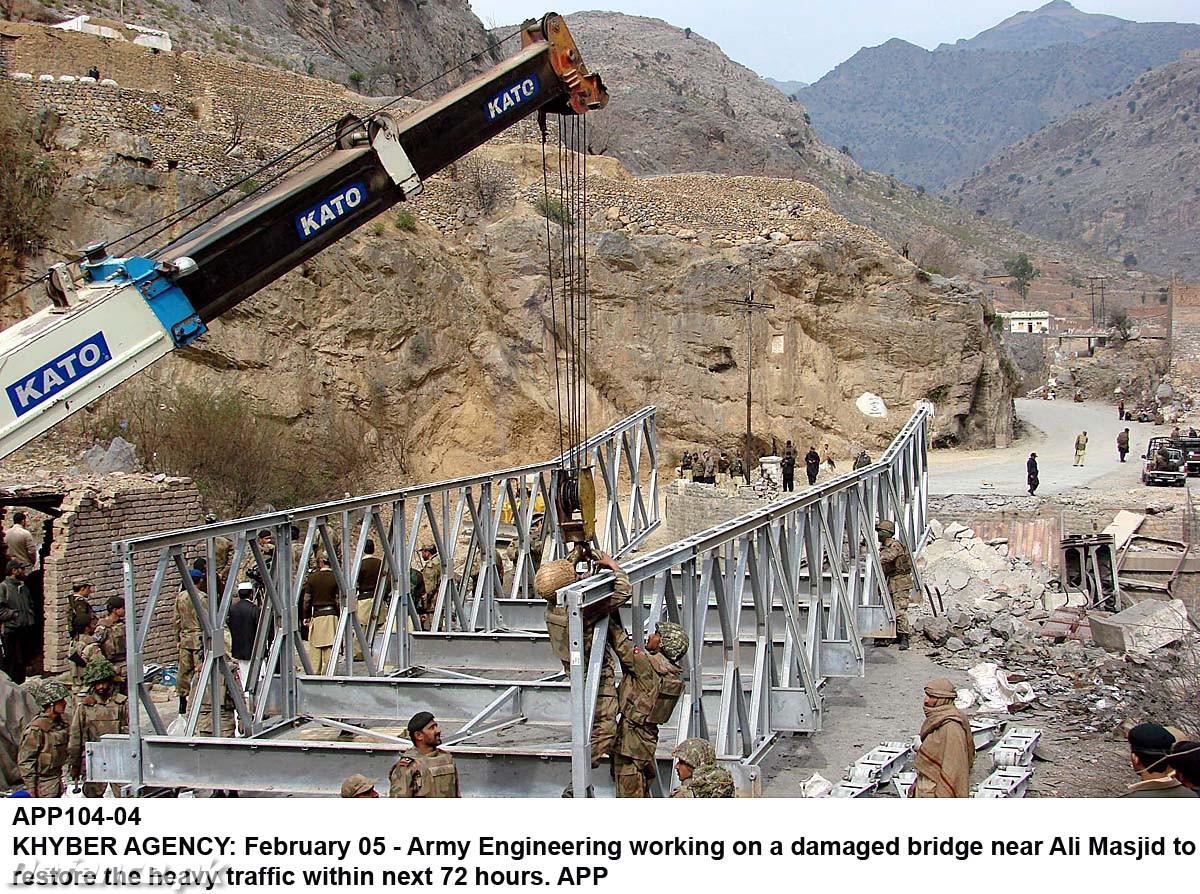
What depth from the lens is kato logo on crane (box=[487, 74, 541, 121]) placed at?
9.85 meters

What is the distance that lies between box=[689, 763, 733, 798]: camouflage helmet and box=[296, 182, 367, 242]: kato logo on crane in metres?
5.13

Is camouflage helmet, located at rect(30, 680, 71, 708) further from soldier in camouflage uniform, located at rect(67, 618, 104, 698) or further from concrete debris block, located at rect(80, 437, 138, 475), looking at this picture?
concrete debris block, located at rect(80, 437, 138, 475)

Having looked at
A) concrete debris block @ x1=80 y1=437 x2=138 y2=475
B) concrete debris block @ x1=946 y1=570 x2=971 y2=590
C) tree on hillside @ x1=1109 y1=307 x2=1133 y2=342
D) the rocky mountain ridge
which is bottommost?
concrete debris block @ x1=946 y1=570 x2=971 y2=590

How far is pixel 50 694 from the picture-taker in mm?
8664

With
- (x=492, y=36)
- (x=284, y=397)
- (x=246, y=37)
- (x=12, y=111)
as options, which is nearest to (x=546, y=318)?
(x=284, y=397)

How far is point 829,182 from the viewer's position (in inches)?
3371

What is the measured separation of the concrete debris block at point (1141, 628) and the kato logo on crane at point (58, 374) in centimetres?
980

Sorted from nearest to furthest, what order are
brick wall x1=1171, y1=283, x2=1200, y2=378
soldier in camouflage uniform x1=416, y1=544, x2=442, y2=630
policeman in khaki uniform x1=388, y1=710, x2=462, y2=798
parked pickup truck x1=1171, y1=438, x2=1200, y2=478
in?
policeman in khaki uniform x1=388, y1=710, x2=462, y2=798 < soldier in camouflage uniform x1=416, y1=544, x2=442, y2=630 < parked pickup truck x1=1171, y1=438, x2=1200, y2=478 < brick wall x1=1171, y1=283, x2=1200, y2=378

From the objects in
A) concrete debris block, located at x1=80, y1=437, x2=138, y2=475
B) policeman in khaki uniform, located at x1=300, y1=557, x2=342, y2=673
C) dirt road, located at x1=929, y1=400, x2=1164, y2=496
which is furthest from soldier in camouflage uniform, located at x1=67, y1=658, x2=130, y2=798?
dirt road, located at x1=929, y1=400, x2=1164, y2=496

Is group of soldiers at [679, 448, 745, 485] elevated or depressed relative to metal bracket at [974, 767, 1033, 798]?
elevated

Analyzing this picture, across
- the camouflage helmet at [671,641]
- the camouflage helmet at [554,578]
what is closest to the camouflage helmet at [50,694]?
the camouflage helmet at [554,578]
